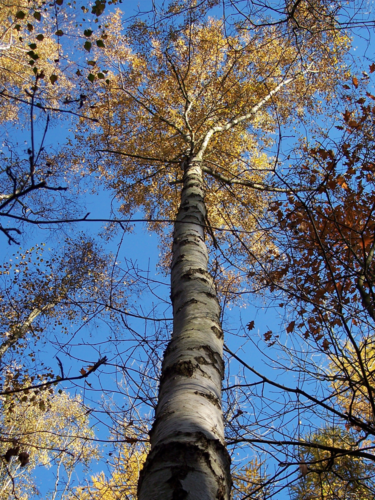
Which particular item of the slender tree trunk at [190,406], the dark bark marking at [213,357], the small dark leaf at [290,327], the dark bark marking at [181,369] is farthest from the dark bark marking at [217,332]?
the small dark leaf at [290,327]

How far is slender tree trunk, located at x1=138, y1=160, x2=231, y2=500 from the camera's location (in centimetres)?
91

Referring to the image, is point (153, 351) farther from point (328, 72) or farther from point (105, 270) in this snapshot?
point (105, 270)

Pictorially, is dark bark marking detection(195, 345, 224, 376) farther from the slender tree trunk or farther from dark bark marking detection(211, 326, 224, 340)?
dark bark marking detection(211, 326, 224, 340)

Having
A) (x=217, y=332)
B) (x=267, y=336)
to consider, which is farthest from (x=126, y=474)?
(x=217, y=332)

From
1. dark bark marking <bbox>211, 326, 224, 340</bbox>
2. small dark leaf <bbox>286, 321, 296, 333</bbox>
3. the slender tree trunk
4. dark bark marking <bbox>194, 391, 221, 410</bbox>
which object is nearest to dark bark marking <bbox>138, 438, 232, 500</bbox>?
the slender tree trunk

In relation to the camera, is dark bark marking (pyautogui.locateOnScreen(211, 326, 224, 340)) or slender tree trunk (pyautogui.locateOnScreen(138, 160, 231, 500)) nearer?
slender tree trunk (pyautogui.locateOnScreen(138, 160, 231, 500))

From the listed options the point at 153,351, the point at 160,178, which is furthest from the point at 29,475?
the point at 153,351

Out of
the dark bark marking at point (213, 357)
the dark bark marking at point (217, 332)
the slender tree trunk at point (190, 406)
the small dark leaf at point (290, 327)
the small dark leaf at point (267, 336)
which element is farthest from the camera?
the small dark leaf at point (267, 336)

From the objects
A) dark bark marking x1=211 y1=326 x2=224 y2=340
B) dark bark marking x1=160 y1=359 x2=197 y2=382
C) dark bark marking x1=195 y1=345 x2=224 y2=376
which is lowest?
dark bark marking x1=160 y1=359 x2=197 y2=382

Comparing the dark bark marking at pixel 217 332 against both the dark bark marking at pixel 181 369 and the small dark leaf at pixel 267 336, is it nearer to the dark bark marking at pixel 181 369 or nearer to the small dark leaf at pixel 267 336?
the dark bark marking at pixel 181 369

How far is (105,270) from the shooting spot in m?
9.42

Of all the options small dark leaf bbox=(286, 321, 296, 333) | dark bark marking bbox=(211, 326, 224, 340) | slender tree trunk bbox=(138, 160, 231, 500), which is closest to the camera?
slender tree trunk bbox=(138, 160, 231, 500)

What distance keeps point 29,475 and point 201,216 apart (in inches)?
433

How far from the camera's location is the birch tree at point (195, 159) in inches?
41.9
